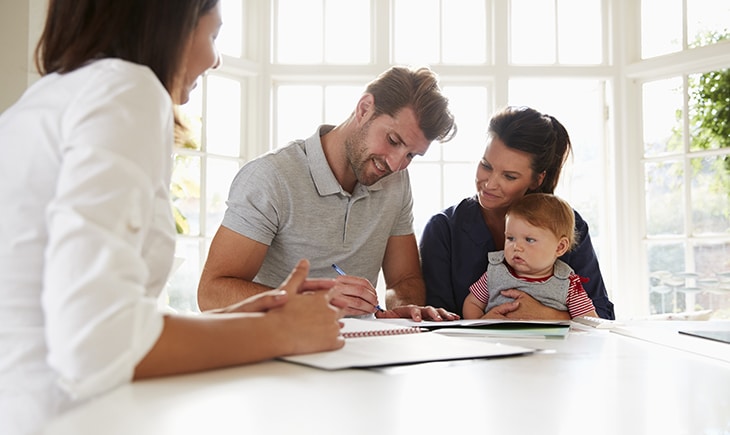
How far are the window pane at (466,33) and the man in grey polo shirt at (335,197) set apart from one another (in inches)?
86.6

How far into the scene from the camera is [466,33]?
14.7 ft

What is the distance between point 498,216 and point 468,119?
2.05 m

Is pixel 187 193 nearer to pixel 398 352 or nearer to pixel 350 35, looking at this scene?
pixel 350 35

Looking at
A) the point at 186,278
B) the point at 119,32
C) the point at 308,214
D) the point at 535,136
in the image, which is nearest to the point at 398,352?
the point at 119,32

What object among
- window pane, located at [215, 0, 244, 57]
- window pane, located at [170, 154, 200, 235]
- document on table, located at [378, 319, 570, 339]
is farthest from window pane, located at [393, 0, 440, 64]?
document on table, located at [378, 319, 570, 339]

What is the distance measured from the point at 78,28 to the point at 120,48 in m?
0.06

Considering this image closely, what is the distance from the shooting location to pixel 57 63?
98cm

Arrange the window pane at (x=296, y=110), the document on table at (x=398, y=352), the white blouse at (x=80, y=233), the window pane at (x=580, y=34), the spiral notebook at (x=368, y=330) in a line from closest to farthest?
the white blouse at (x=80, y=233)
the document on table at (x=398, y=352)
the spiral notebook at (x=368, y=330)
the window pane at (x=296, y=110)
the window pane at (x=580, y=34)

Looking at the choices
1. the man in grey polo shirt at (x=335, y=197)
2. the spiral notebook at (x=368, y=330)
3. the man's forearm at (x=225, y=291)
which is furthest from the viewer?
the man in grey polo shirt at (x=335, y=197)

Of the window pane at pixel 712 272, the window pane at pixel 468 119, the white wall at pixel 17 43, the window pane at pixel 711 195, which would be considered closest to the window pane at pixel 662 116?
the window pane at pixel 711 195

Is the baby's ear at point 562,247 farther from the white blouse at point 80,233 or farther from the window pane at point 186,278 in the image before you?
the window pane at point 186,278

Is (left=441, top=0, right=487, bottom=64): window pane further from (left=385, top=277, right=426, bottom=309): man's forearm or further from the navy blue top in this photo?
(left=385, top=277, right=426, bottom=309): man's forearm

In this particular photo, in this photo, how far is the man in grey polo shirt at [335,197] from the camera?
2086 mm

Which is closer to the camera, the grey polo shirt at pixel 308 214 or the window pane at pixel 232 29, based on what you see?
the grey polo shirt at pixel 308 214
